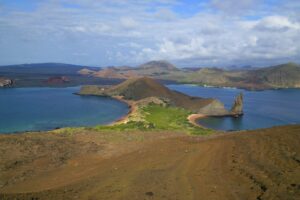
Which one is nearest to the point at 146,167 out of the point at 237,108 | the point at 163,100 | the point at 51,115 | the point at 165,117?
the point at 165,117

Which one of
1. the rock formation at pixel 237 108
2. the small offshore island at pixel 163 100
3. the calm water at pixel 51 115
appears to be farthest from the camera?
the rock formation at pixel 237 108

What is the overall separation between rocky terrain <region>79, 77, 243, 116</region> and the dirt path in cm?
5818

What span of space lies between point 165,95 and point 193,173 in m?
79.8

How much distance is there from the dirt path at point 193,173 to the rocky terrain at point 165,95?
5818cm

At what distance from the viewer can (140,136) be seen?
40.2 meters

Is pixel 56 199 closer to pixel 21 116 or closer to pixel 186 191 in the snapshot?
pixel 186 191

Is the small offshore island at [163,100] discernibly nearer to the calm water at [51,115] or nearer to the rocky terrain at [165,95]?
the rocky terrain at [165,95]

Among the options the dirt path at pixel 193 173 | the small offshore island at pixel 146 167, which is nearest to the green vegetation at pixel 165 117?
the small offshore island at pixel 146 167

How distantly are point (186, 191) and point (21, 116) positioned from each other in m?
67.0

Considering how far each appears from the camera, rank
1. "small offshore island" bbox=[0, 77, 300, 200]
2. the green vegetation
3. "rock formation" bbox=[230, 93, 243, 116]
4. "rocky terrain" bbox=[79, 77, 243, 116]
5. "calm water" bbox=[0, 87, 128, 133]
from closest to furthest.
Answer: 1. "small offshore island" bbox=[0, 77, 300, 200]
2. the green vegetation
3. "calm water" bbox=[0, 87, 128, 133]
4. "rocky terrain" bbox=[79, 77, 243, 116]
5. "rock formation" bbox=[230, 93, 243, 116]

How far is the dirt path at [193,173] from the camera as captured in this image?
17.5 meters

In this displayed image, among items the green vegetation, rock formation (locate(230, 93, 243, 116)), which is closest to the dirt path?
the green vegetation

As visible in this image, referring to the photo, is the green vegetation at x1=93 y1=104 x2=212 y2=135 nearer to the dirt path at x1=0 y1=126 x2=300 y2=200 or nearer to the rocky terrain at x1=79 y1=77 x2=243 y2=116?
the rocky terrain at x1=79 y1=77 x2=243 y2=116

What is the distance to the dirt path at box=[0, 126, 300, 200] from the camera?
17547 mm
